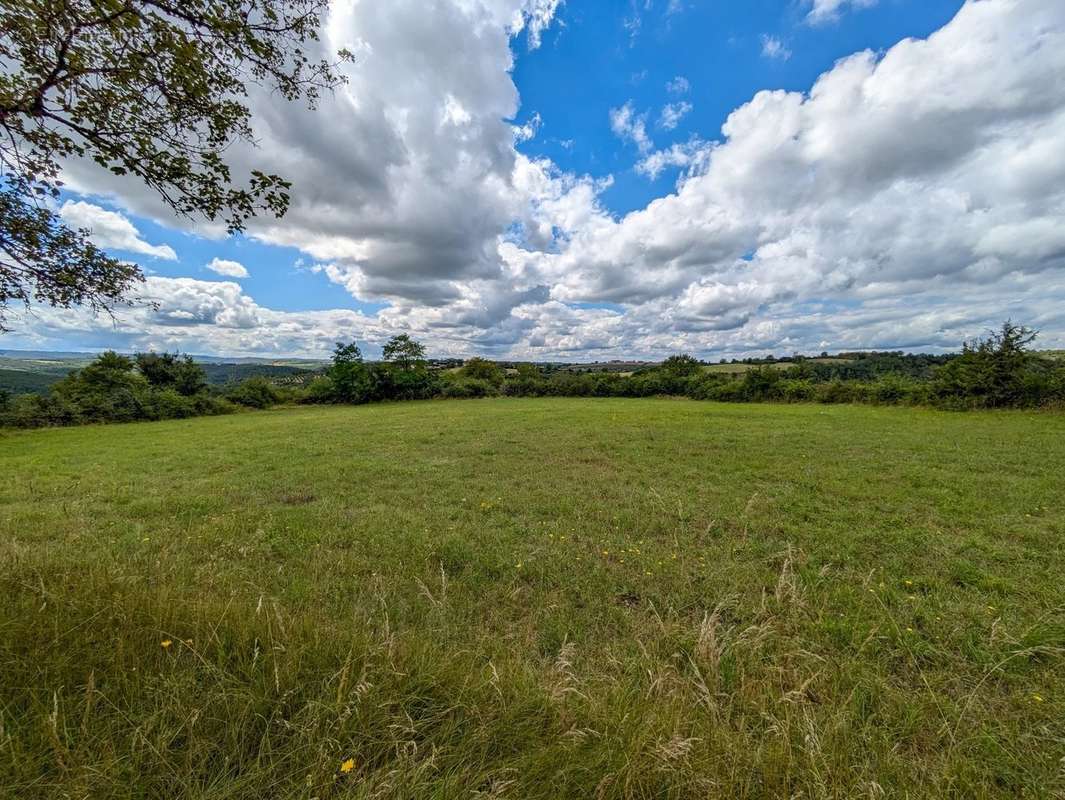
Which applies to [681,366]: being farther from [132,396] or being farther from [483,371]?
[132,396]

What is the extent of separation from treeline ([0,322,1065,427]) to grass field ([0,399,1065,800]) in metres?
24.1

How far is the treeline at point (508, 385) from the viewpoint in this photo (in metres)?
26.2

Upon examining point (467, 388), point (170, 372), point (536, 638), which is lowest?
point (536, 638)

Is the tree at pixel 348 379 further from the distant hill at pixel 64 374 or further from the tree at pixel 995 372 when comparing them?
the tree at pixel 995 372

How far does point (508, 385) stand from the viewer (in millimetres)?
60812

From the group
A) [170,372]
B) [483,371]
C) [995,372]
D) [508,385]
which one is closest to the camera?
[995,372]

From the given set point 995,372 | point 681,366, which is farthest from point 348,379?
point 995,372

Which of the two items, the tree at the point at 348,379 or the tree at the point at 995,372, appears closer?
the tree at the point at 995,372

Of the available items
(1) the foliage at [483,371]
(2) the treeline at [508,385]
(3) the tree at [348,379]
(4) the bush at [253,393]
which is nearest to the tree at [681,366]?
(2) the treeline at [508,385]

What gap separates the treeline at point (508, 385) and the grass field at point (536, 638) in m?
24.1

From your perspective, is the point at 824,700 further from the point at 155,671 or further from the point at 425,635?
the point at 155,671

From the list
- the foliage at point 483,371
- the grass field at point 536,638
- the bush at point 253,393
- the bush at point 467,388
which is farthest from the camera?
the foliage at point 483,371

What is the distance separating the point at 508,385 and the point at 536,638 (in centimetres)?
5718

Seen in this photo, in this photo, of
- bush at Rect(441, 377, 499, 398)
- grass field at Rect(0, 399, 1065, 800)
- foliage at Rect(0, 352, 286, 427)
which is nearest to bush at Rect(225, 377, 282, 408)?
foliage at Rect(0, 352, 286, 427)
